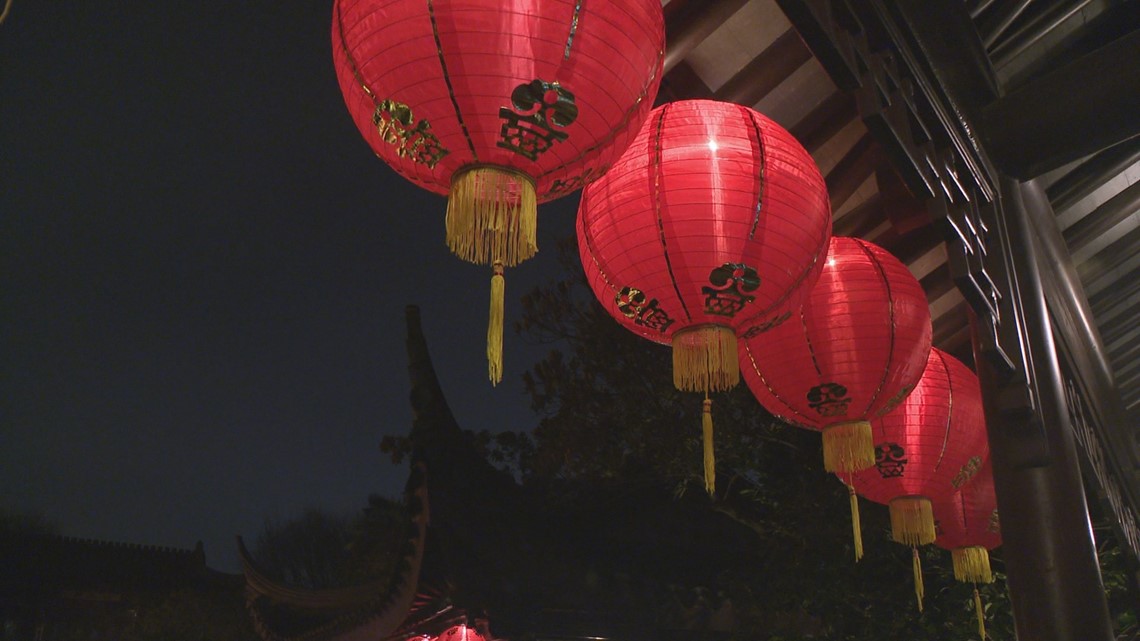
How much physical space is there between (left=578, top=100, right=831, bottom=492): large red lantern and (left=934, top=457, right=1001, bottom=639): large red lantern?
217 cm

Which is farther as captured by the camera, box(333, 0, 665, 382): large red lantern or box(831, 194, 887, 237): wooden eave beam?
box(831, 194, 887, 237): wooden eave beam

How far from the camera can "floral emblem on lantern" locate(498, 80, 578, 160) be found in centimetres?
185

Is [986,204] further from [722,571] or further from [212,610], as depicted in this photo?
[212,610]

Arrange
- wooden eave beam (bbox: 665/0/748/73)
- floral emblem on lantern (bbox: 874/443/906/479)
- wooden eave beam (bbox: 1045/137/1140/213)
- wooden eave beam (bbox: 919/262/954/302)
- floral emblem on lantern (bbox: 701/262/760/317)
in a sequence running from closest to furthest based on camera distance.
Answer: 1. floral emblem on lantern (bbox: 701/262/760/317)
2. wooden eave beam (bbox: 665/0/748/73)
3. floral emblem on lantern (bbox: 874/443/906/479)
4. wooden eave beam (bbox: 1045/137/1140/213)
5. wooden eave beam (bbox: 919/262/954/302)

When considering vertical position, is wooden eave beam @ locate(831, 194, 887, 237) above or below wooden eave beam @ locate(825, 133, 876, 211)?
below

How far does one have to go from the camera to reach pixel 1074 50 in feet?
14.0

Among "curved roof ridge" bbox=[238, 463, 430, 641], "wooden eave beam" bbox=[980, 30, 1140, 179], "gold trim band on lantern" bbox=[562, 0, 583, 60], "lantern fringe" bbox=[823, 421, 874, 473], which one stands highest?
"wooden eave beam" bbox=[980, 30, 1140, 179]

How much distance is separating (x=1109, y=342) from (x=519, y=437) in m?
6.91

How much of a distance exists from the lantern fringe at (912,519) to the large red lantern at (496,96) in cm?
243

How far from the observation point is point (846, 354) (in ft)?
10.0

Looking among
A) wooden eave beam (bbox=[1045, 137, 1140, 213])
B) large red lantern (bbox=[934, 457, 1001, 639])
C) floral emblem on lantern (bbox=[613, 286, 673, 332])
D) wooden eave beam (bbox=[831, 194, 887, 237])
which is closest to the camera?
floral emblem on lantern (bbox=[613, 286, 673, 332])

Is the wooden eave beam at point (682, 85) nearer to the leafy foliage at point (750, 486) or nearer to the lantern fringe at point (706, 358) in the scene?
the lantern fringe at point (706, 358)

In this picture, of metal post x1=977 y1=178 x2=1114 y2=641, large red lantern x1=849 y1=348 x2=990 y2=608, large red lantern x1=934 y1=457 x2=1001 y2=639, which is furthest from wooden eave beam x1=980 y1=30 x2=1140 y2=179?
large red lantern x1=934 y1=457 x2=1001 y2=639

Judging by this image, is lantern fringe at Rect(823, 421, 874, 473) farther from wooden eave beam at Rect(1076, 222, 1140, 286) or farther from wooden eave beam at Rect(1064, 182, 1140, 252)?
wooden eave beam at Rect(1076, 222, 1140, 286)
